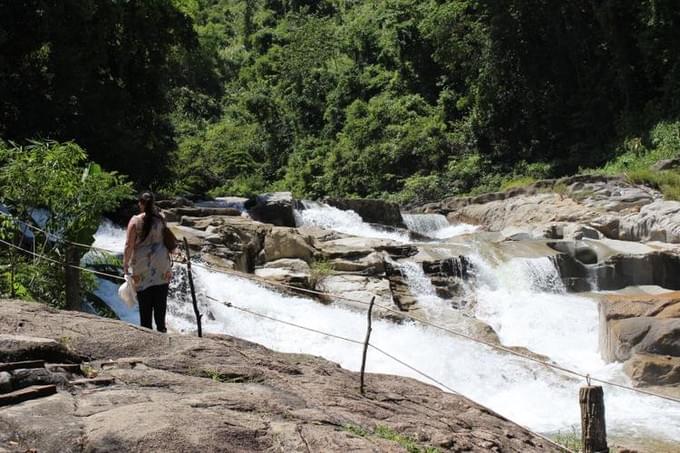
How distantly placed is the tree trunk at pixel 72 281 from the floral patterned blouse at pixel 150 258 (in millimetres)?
1442

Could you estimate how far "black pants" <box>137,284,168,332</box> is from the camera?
6.98 m

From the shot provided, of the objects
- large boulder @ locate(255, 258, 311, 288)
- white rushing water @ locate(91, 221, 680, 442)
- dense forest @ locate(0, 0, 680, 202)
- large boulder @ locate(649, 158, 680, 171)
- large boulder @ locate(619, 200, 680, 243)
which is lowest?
white rushing water @ locate(91, 221, 680, 442)

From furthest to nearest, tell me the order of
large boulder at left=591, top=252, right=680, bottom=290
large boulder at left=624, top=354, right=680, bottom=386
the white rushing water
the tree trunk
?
large boulder at left=591, top=252, right=680, bottom=290 < large boulder at left=624, top=354, right=680, bottom=386 < the white rushing water < the tree trunk

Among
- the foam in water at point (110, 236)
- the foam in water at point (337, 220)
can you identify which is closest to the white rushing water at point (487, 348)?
the foam in water at point (110, 236)

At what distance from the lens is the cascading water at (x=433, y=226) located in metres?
24.6

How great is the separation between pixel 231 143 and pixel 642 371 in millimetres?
35150

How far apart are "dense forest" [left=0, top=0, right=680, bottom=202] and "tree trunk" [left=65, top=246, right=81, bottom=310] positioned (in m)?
9.66

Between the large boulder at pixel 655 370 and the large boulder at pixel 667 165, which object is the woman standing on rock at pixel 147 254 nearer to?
the large boulder at pixel 655 370

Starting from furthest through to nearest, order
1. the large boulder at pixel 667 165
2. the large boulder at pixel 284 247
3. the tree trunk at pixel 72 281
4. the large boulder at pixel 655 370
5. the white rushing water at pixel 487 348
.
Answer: the large boulder at pixel 667 165 < the large boulder at pixel 284 247 < the large boulder at pixel 655 370 < the white rushing water at pixel 487 348 < the tree trunk at pixel 72 281

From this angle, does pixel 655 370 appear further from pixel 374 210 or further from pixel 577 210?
pixel 374 210

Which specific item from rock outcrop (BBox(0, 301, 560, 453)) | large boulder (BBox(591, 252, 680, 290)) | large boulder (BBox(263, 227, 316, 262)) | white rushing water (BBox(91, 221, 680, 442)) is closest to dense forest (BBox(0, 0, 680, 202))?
white rushing water (BBox(91, 221, 680, 442))

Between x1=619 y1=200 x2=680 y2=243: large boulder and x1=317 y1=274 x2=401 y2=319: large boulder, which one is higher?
x1=619 y1=200 x2=680 y2=243: large boulder

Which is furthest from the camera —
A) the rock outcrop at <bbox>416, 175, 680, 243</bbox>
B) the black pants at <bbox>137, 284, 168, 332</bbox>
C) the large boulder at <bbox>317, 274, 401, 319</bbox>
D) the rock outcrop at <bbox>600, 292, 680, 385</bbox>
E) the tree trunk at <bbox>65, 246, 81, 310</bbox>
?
the rock outcrop at <bbox>416, 175, 680, 243</bbox>

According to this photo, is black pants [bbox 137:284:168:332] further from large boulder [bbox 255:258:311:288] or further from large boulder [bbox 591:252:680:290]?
large boulder [bbox 591:252:680:290]
